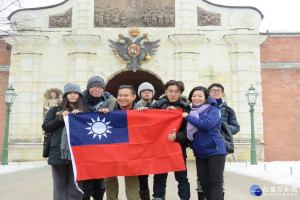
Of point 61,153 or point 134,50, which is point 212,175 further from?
point 134,50

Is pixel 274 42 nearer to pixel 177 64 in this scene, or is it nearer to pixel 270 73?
pixel 270 73

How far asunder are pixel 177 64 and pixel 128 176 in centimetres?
1067

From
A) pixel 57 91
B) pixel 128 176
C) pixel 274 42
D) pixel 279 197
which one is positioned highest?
pixel 274 42

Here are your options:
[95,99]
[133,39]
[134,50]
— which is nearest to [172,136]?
[95,99]

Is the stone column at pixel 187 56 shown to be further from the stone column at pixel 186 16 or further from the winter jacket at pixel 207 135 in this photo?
the winter jacket at pixel 207 135

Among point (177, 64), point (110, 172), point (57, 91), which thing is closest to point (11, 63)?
point (57, 91)

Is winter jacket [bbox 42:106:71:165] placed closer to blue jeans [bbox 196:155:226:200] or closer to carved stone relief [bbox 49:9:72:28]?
blue jeans [bbox 196:155:226:200]

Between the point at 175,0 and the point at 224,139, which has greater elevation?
the point at 175,0

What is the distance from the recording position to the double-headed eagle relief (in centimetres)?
1482

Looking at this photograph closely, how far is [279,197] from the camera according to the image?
20.7 feet

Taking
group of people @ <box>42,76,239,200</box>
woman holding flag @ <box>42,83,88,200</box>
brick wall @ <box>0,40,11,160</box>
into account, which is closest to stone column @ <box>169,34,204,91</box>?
brick wall @ <box>0,40,11,160</box>

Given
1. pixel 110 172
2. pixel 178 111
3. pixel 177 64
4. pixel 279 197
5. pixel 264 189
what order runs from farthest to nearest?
pixel 177 64, pixel 264 189, pixel 279 197, pixel 178 111, pixel 110 172

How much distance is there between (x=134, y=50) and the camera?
14.8 m

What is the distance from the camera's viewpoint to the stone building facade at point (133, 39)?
14719 mm
